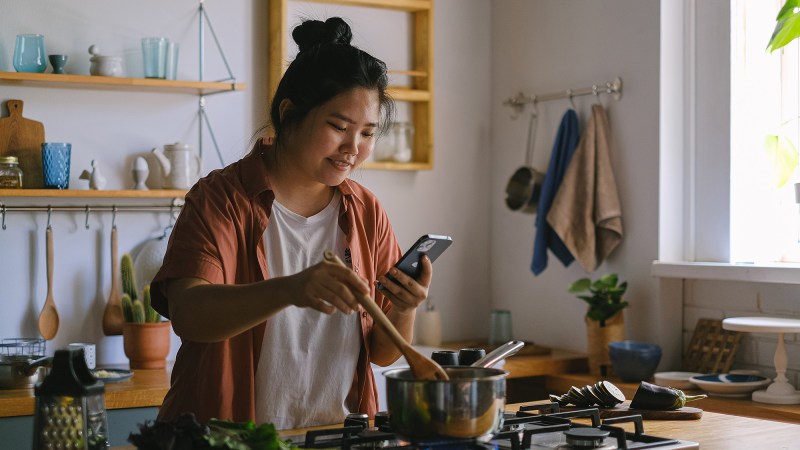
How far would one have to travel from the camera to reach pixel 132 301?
3.44m

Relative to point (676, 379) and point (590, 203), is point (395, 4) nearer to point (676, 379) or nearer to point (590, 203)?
→ point (590, 203)

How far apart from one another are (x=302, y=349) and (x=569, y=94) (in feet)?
6.90

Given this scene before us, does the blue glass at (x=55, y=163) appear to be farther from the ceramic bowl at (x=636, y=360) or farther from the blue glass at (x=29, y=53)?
the ceramic bowl at (x=636, y=360)

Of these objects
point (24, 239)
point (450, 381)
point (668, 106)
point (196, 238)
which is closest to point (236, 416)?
point (196, 238)

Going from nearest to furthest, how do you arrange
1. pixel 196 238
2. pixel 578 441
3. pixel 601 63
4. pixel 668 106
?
pixel 578 441, pixel 196 238, pixel 668 106, pixel 601 63

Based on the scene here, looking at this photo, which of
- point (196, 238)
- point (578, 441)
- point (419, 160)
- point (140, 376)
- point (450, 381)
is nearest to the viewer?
point (450, 381)

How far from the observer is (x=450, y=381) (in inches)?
56.3

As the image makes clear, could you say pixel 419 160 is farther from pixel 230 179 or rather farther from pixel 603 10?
pixel 230 179

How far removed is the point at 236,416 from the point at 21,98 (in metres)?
1.93

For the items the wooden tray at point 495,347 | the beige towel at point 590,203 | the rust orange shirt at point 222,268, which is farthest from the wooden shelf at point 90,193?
the rust orange shirt at point 222,268

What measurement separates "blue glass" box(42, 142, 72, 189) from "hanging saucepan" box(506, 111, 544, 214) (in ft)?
5.59

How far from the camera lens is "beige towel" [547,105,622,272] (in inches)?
140

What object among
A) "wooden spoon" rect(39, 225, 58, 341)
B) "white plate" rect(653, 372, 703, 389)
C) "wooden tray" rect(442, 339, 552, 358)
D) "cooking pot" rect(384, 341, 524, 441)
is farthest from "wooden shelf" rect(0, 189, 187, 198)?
"cooking pot" rect(384, 341, 524, 441)

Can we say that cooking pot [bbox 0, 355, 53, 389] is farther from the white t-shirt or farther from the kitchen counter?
the kitchen counter
